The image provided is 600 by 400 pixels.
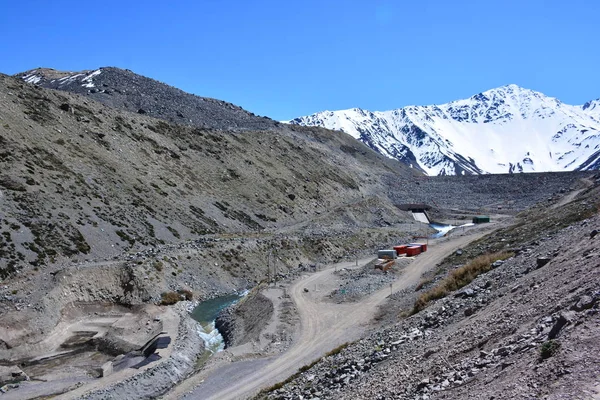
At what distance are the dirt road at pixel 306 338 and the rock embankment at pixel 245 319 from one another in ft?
10.3

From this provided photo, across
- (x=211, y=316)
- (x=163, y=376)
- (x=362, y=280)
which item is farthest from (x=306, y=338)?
(x=362, y=280)

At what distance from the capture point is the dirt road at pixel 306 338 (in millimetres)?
29617

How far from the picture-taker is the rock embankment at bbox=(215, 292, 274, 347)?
40062 mm

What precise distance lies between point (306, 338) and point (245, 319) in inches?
349

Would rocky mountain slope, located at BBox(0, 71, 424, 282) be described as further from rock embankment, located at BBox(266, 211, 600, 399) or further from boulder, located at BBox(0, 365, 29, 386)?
rock embankment, located at BBox(266, 211, 600, 399)

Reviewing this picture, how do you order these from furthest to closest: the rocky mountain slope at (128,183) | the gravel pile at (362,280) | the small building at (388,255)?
the small building at (388,255), the rocky mountain slope at (128,183), the gravel pile at (362,280)

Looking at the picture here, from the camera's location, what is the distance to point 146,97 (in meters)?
128

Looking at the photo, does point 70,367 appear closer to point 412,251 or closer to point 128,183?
point 128,183

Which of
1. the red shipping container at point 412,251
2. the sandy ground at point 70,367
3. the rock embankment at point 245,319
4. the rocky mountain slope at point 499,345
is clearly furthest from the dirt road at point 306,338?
the red shipping container at point 412,251

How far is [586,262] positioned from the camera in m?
17.3

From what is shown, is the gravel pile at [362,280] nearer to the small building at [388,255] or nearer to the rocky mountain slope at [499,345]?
the small building at [388,255]

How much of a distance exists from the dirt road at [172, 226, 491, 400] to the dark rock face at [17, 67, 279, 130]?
251ft

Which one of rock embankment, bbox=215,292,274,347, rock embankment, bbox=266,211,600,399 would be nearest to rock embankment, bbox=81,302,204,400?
rock embankment, bbox=215,292,274,347

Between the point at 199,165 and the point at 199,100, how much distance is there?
6558 centimetres
